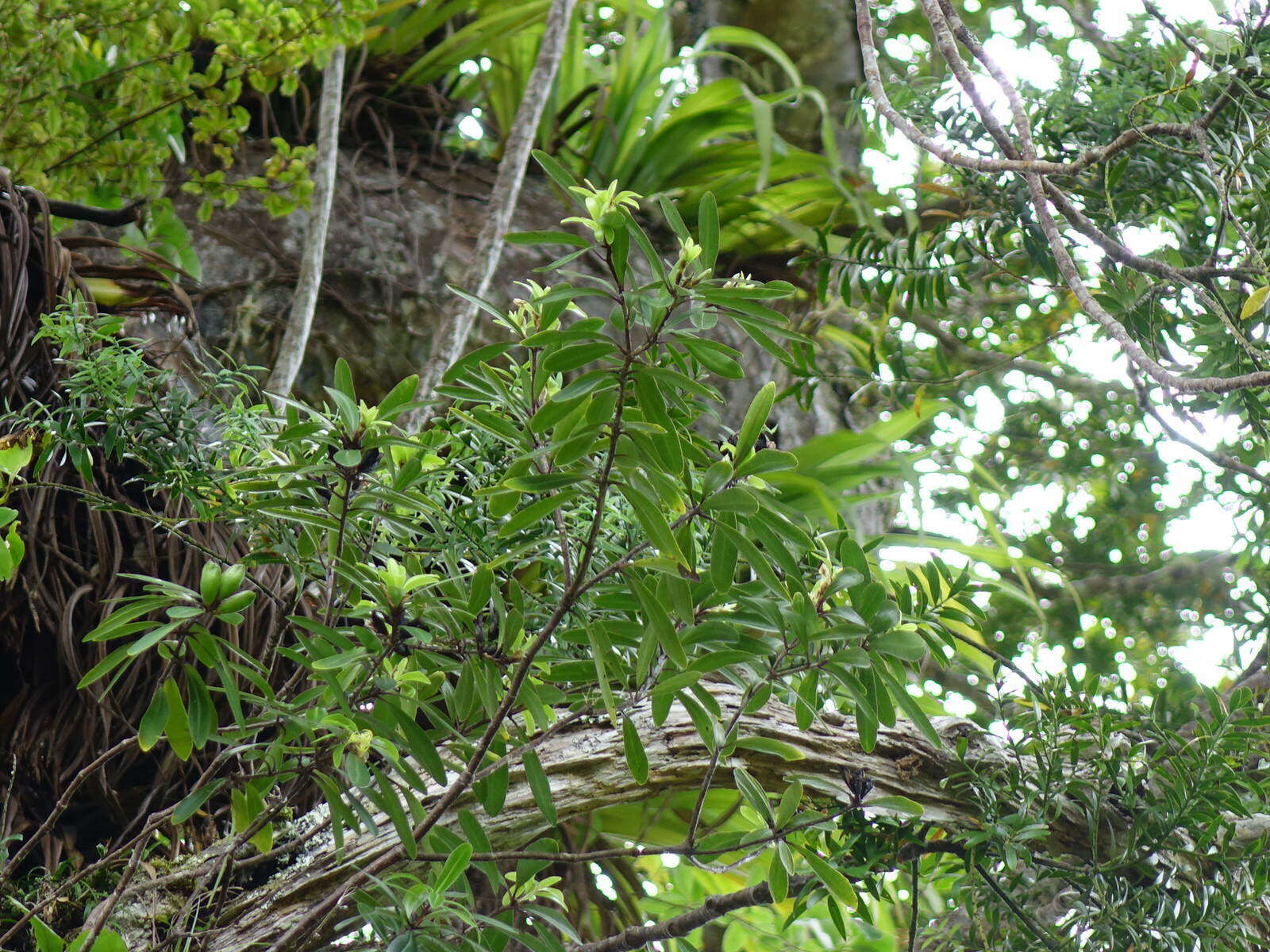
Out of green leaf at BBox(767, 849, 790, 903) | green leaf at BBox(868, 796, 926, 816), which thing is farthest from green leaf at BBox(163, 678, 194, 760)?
green leaf at BBox(868, 796, 926, 816)

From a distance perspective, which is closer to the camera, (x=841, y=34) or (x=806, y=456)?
(x=806, y=456)

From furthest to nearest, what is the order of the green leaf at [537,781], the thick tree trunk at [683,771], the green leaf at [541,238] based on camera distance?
the thick tree trunk at [683,771]
the green leaf at [537,781]
the green leaf at [541,238]

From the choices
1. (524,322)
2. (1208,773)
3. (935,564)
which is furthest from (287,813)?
(1208,773)

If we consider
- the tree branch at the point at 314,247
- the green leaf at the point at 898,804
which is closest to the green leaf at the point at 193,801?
the green leaf at the point at 898,804

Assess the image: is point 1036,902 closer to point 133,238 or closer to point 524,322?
point 524,322

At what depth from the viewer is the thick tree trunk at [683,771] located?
1148 millimetres

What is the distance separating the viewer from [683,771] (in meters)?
1.23

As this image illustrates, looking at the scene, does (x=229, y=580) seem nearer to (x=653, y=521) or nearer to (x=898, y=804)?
(x=653, y=521)

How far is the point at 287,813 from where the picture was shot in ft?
4.02

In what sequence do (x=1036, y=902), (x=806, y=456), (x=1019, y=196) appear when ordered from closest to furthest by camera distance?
(x=1036, y=902) → (x=1019, y=196) → (x=806, y=456)

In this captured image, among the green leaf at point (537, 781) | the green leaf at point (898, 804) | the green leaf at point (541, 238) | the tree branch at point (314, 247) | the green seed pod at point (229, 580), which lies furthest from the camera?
the tree branch at point (314, 247)

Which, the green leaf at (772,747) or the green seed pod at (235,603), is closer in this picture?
the green seed pod at (235,603)

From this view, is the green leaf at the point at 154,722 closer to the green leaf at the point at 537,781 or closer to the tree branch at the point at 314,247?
the green leaf at the point at 537,781

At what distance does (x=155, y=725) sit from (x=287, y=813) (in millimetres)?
495
